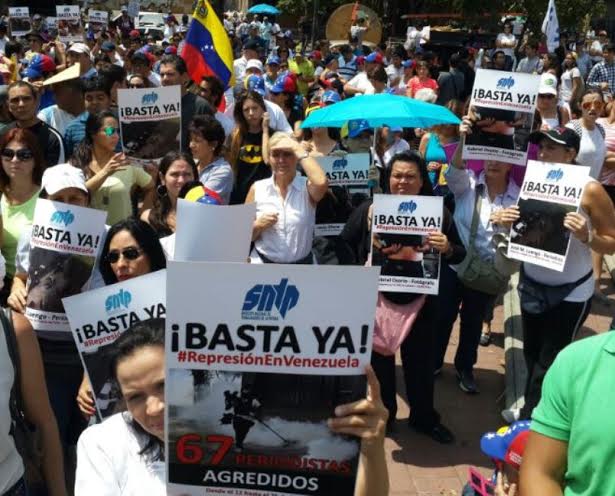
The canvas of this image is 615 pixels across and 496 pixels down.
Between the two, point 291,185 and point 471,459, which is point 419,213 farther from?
point 471,459

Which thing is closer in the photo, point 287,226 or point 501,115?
point 287,226

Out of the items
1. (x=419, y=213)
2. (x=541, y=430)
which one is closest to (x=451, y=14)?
(x=419, y=213)

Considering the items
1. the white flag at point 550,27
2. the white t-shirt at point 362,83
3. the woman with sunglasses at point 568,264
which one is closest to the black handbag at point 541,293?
the woman with sunglasses at point 568,264

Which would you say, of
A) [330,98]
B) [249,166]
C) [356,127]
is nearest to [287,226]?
[249,166]

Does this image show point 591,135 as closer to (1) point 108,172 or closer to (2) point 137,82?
(2) point 137,82

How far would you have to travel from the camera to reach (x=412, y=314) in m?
4.52

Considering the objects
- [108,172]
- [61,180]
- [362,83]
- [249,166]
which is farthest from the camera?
[362,83]

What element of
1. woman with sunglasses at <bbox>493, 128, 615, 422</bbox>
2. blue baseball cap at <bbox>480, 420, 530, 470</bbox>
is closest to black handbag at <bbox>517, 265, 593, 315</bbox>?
woman with sunglasses at <bbox>493, 128, 615, 422</bbox>

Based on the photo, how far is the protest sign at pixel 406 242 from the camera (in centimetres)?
438

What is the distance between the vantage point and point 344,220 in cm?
557

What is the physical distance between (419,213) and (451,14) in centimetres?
2862

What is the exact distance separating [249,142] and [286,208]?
1979 millimetres

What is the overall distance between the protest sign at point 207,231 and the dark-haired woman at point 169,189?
0.95 metres

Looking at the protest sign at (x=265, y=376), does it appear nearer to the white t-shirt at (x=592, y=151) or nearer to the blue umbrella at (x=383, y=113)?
the blue umbrella at (x=383, y=113)
